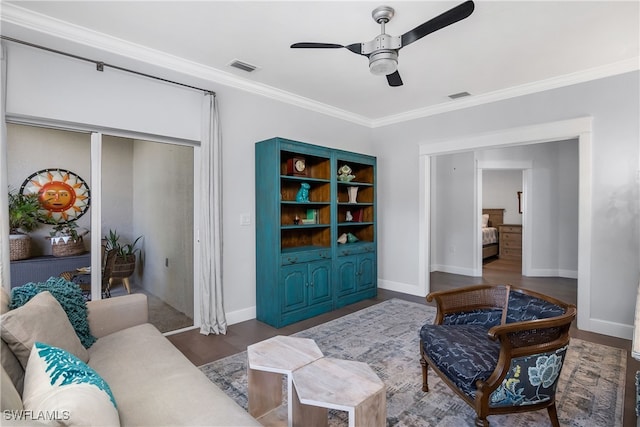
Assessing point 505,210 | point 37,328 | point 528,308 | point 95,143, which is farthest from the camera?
point 505,210

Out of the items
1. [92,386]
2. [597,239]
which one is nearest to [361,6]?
[92,386]

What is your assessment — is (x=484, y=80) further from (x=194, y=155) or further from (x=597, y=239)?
(x=194, y=155)

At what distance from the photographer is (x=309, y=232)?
14.5ft

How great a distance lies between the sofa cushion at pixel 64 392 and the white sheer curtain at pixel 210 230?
2.03 m

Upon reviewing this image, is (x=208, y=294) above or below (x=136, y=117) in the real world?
below

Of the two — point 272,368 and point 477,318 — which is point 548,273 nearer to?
point 477,318

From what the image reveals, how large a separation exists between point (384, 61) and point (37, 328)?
2.55 metres

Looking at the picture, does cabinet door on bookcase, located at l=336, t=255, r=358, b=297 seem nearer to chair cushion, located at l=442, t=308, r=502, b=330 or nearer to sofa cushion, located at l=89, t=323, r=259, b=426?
chair cushion, located at l=442, t=308, r=502, b=330

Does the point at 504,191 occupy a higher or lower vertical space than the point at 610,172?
higher

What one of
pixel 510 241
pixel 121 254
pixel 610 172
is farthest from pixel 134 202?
pixel 510 241

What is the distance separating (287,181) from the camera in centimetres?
415

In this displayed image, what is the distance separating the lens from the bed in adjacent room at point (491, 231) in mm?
7882

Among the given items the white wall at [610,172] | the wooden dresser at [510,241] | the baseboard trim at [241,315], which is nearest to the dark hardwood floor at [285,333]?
the baseboard trim at [241,315]

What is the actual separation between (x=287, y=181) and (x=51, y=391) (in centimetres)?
330
